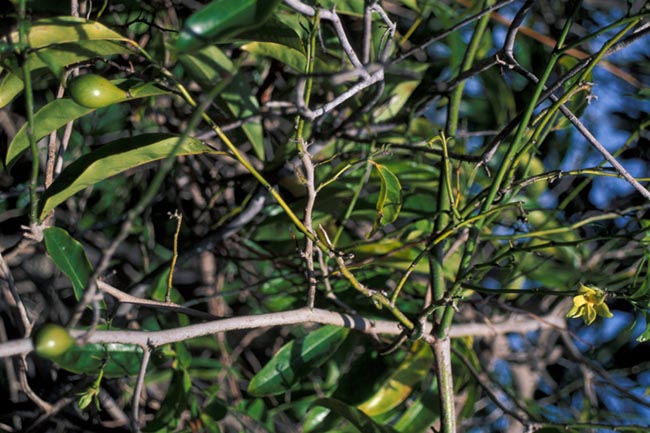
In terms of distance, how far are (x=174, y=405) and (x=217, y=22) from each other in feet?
1.88

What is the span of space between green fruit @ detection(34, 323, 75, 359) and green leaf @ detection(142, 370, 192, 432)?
47 cm

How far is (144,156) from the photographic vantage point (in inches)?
25.2

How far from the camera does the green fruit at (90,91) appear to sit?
0.54 metres

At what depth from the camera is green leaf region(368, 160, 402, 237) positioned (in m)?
0.67

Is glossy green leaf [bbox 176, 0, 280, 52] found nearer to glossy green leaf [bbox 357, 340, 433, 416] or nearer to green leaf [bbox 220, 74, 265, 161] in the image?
green leaf [bbox 220, 74, 265, 161]

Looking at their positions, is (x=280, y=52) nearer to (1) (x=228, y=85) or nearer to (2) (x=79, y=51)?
(1) (x=228, y=85)

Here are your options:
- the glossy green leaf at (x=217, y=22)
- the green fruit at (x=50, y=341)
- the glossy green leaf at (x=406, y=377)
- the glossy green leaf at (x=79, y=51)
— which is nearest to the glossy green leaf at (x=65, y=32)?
the glossy green leaf at (x=79, y=51)

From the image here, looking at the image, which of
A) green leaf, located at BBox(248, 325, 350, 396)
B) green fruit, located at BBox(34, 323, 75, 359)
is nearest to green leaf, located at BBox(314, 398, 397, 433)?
green leaf, located at BBox(248, 325, 350, 396)

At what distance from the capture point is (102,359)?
2.47ft

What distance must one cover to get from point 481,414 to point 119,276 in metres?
0.92

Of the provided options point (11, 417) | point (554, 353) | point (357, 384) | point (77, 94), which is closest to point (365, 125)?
point (357, 384)

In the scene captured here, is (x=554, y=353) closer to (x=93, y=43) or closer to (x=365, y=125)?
(x=365, y=125)

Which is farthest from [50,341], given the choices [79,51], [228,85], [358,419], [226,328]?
[228,85]

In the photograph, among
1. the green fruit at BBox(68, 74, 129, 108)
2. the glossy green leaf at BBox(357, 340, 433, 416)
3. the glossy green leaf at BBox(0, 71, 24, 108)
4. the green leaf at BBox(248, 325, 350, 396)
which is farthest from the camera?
the glossy green leaf at BBox(357, 340, 433, 416)
